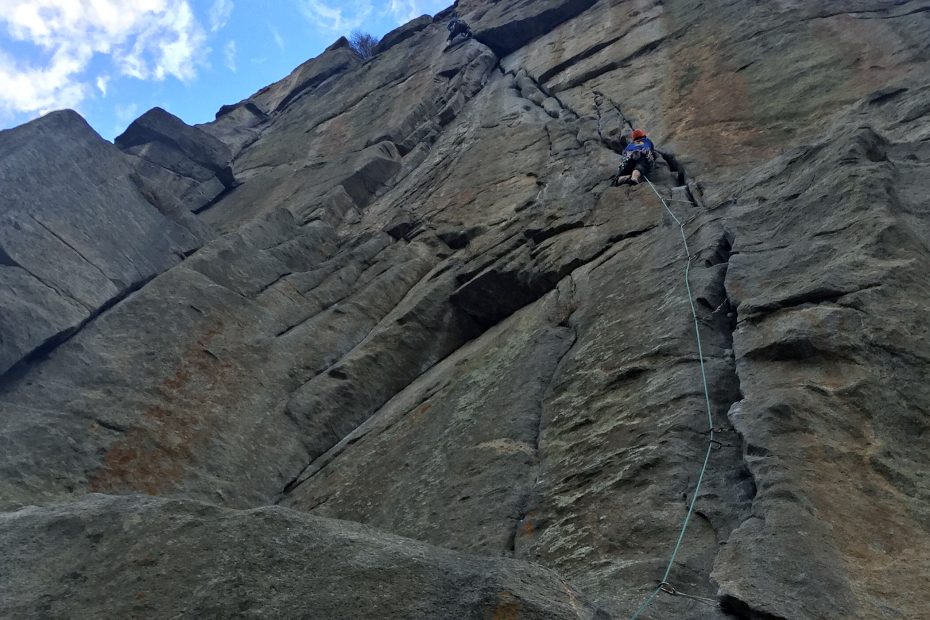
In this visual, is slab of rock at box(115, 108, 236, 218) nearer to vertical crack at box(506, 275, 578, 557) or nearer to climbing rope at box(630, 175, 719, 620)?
vertical crack at box(506, 275, 578, 557)

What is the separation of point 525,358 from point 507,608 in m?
5.52

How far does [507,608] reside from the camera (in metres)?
4.64

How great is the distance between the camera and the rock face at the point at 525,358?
5.32m

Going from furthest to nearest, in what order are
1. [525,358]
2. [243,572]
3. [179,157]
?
[179,157]
[525,358]
[243,572]

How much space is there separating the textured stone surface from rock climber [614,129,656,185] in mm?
9271

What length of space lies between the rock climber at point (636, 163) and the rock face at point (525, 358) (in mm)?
328

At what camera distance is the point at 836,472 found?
591 cm

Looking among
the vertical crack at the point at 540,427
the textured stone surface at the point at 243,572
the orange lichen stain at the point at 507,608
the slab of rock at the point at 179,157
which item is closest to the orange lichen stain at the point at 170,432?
the textured stone surface at the point at 243,572

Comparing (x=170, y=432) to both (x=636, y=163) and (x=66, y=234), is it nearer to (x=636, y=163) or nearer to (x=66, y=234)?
(x=66, y=234)

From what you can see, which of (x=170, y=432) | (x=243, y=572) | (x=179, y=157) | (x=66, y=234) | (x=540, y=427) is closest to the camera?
(x=243, y=572)

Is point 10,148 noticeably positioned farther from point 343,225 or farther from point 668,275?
point 668,275

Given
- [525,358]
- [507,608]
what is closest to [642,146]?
[525,358]

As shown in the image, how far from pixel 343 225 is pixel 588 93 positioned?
7.49 m

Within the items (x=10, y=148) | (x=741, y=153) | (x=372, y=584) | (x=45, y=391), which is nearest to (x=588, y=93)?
(x=741, y=153)
